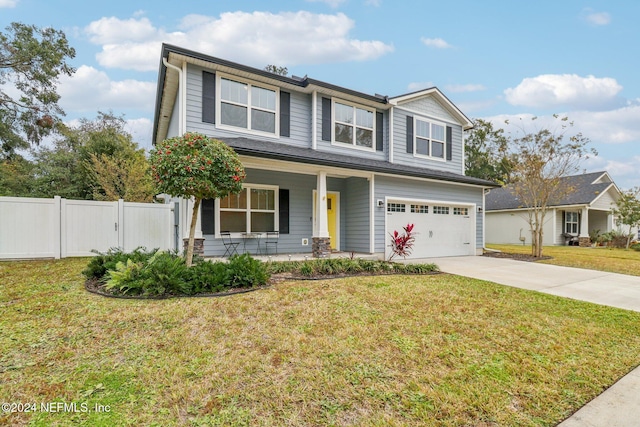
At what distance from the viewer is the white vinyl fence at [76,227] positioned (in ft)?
27.0

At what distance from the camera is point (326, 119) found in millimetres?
11023

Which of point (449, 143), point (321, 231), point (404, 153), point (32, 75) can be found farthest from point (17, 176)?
point (449, 143)

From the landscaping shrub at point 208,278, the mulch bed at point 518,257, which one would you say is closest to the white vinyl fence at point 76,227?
the landscaping shrub at point 208,278

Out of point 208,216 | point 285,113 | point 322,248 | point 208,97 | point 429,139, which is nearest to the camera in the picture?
point 208,97

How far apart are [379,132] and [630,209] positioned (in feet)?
52.7

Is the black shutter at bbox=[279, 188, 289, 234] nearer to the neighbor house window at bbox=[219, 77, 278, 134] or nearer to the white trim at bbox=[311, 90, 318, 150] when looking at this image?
the white trim at bbox=[311, 90, 318, 150]

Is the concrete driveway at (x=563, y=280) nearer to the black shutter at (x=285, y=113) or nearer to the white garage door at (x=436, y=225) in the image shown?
the white garage door at (x=436, y=225)

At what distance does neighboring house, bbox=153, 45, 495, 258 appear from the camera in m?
9.15

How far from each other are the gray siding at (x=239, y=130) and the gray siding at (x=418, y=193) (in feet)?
9.65

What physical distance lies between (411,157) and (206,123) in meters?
7.69

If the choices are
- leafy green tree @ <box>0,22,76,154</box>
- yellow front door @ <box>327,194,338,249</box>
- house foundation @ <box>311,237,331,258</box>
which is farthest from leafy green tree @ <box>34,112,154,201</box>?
house foundation @ <box>311,237,331,258</box>

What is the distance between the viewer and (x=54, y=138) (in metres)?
21.4

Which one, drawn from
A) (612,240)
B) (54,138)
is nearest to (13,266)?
(54,138)

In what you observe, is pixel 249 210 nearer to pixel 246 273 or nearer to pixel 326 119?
pixel 326 119
